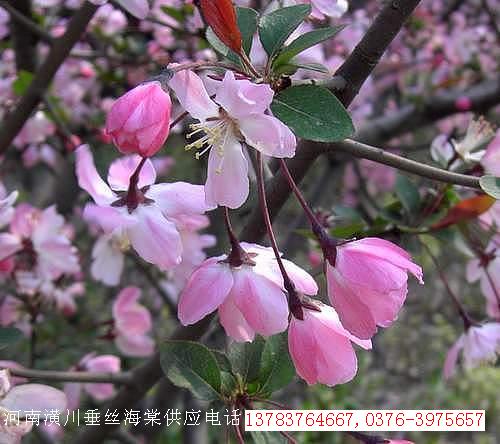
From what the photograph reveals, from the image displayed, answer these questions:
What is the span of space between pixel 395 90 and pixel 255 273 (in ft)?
7.66

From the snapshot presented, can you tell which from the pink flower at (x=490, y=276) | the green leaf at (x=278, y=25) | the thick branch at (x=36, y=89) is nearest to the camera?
the green leaf at (x=278, y=25)

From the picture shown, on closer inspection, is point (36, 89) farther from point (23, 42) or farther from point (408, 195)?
point (408, 195)

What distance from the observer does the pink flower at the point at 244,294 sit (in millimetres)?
588

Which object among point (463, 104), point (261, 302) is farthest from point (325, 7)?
point (463, 104)

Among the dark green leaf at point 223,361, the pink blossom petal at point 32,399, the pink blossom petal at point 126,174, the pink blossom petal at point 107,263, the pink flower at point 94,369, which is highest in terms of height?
the pink blossom petal at point 126,174

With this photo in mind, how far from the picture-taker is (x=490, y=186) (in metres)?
0.60

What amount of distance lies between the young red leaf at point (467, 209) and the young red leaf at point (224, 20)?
0.43 meters

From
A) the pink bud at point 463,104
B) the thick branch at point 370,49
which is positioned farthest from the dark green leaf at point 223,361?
→ the pink bud at point 463,104

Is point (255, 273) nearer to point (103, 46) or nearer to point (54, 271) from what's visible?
point (54, 271)

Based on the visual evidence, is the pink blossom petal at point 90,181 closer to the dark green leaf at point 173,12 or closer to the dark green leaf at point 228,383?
the dark green leaf at point 228,383

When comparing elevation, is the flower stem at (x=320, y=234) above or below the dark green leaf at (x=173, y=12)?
above

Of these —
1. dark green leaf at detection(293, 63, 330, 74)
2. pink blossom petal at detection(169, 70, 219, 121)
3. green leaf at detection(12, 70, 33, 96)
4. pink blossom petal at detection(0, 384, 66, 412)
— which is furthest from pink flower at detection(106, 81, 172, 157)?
green leaf at detection(12, 70, 33, 96)

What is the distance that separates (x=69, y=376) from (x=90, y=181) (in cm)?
34

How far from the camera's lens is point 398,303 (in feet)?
1.86
